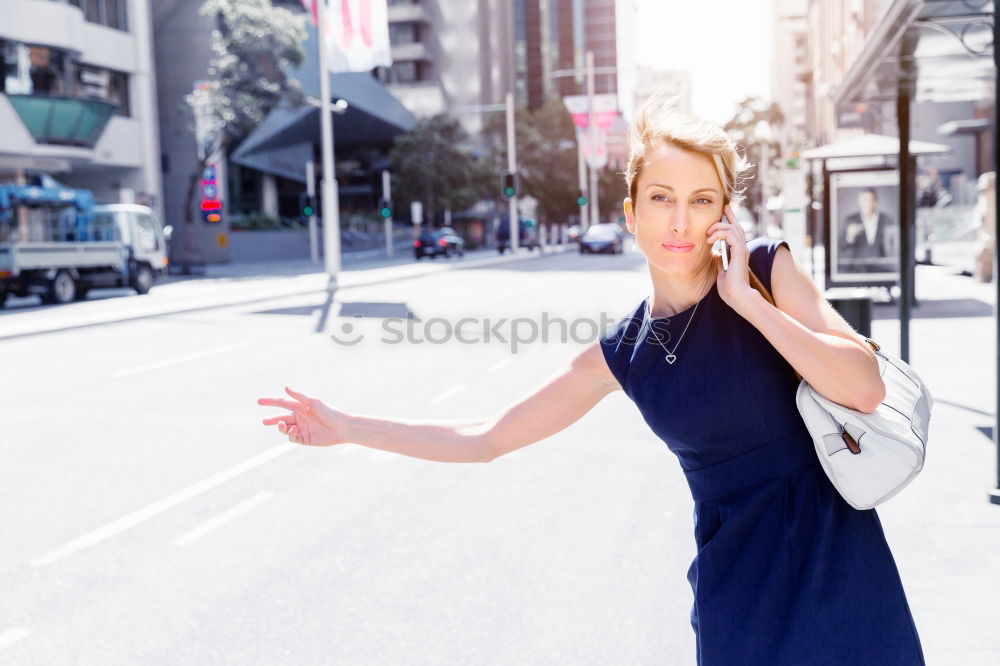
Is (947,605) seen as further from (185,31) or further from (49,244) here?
(185,31)

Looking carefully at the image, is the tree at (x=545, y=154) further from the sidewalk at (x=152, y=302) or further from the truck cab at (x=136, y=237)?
the truck cab at (x=136, y=237)

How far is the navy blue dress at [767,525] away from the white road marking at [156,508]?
421cm

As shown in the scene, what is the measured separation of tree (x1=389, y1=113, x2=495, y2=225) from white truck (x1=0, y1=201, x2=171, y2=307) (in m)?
34.6

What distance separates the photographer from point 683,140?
212cm

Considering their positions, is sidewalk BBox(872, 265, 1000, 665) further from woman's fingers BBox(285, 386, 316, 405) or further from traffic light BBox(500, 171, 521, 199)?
traffic light BBox(500, 171, 521, 199)

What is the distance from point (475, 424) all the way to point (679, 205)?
0.82 metres

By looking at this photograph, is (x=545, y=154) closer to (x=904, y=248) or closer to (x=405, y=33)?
(x=405, y=33)

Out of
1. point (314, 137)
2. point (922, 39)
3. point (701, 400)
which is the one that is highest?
point (314, 137)

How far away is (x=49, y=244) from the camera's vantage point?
87.0ft

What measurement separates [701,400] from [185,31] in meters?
59.4

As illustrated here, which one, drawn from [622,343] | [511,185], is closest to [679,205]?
[622,343]

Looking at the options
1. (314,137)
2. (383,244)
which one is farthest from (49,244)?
(314,137)

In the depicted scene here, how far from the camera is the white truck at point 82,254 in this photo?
85.1ft

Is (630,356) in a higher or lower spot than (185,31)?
lower
